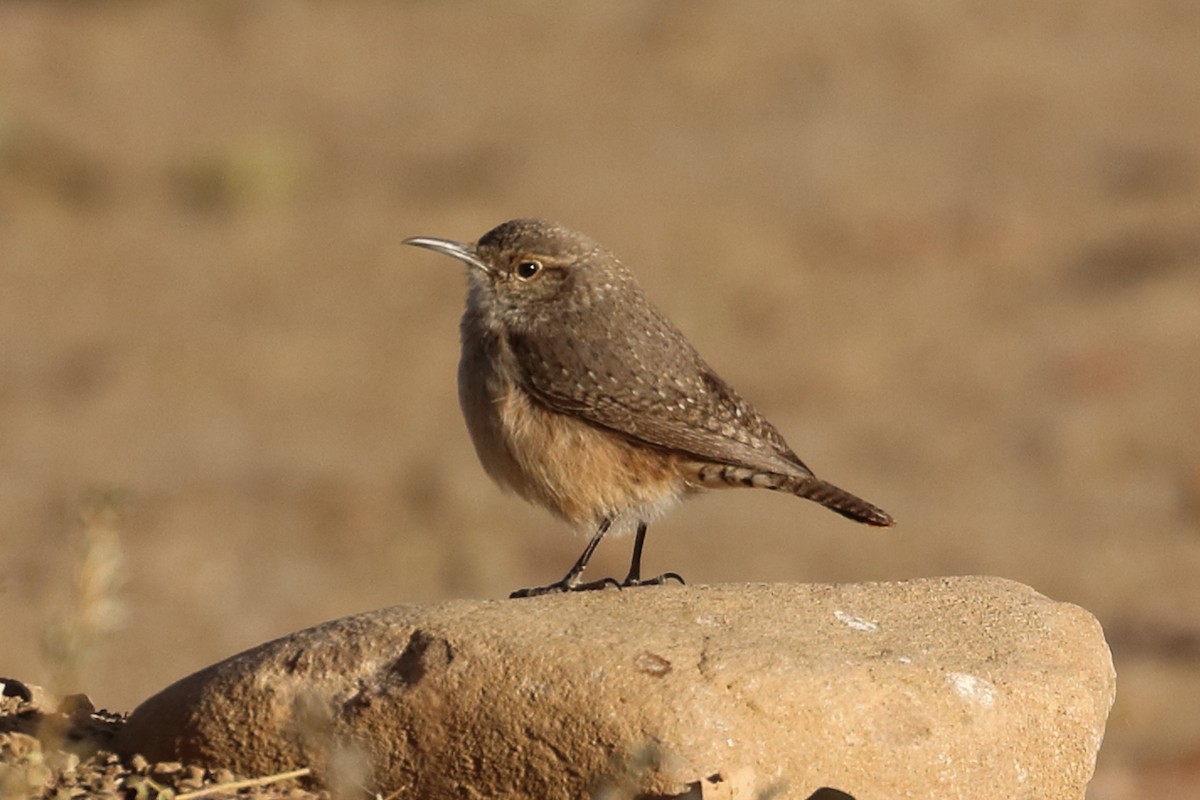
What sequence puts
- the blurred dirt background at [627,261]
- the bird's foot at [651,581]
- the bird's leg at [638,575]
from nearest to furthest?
1. the bird's foot at [651,581]
2. the bird's leg at [638,575]
3. the blurred dirt background at [627,261]

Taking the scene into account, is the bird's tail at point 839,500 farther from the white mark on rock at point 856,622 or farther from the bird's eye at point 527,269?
the bird's eye at point 527,269

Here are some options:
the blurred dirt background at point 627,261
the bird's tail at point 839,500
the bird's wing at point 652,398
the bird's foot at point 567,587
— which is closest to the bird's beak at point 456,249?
the bird's wing at point 652,398

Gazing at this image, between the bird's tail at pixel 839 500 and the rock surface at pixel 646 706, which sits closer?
the rock surface at pixel 646 706

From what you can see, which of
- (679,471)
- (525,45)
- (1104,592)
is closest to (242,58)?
(525,45)

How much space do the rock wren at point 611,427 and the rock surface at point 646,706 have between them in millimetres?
1107

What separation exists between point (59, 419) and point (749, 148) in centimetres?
1067

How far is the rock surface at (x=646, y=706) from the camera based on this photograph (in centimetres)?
537

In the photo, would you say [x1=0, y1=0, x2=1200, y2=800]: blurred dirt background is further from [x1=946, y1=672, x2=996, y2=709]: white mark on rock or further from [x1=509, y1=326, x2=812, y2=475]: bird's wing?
[x1=946, y1=672, x2=996, y2=709]: white mark on rock

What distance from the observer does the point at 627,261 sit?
22.4 meters

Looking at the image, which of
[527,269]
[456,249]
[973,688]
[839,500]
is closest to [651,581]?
[839,500]

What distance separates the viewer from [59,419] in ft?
60.1

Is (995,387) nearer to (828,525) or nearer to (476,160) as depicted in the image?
(828,525)

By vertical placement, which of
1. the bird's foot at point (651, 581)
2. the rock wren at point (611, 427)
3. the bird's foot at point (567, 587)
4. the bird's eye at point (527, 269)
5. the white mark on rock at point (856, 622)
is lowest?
the white mark on rock at point (856, 622)

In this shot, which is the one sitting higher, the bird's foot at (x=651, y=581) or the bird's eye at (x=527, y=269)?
the bird's eye at (x=527, y=269)
